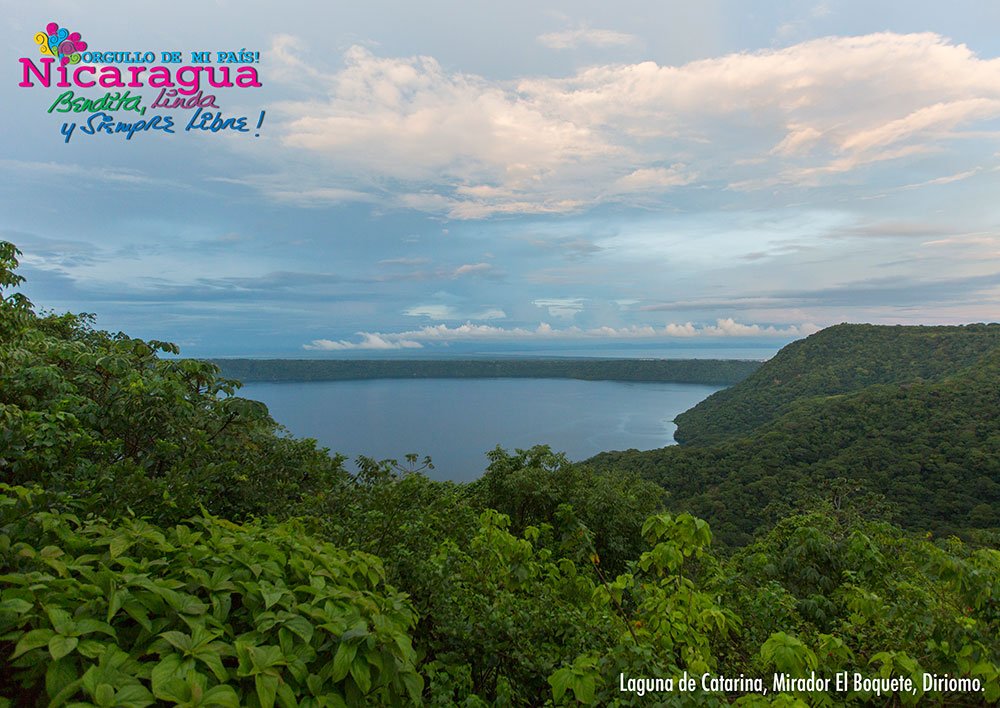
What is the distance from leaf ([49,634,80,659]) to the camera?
51.5 inches

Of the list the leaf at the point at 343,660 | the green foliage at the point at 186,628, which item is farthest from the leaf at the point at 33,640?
the leaf at the point at 343,660

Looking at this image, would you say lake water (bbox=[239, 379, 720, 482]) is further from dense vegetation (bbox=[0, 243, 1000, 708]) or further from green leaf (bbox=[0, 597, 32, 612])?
green leaf (bbox=[0, 597, 32, 612])

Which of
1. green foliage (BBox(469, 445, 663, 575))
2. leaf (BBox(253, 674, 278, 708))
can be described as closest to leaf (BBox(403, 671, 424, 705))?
leaf (BBox(253, 674, 278, 708))

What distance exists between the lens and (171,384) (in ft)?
14.4

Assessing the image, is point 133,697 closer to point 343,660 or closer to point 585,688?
point 343,660

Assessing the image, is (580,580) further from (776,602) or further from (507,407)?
(507,407)

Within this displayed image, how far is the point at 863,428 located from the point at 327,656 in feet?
211

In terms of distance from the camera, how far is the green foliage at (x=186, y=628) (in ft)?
4.57

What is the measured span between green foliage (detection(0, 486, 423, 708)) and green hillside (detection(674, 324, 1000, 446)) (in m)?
81.2

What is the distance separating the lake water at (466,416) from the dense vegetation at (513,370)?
3.12 meters

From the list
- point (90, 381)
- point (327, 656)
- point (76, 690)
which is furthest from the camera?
point (90, 381)

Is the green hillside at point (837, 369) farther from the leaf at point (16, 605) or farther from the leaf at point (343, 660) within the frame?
the leaf at point (16, 605)

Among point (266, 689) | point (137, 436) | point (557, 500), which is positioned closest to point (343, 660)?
point (266, 689)

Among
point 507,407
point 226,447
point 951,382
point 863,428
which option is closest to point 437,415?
point 507,407
